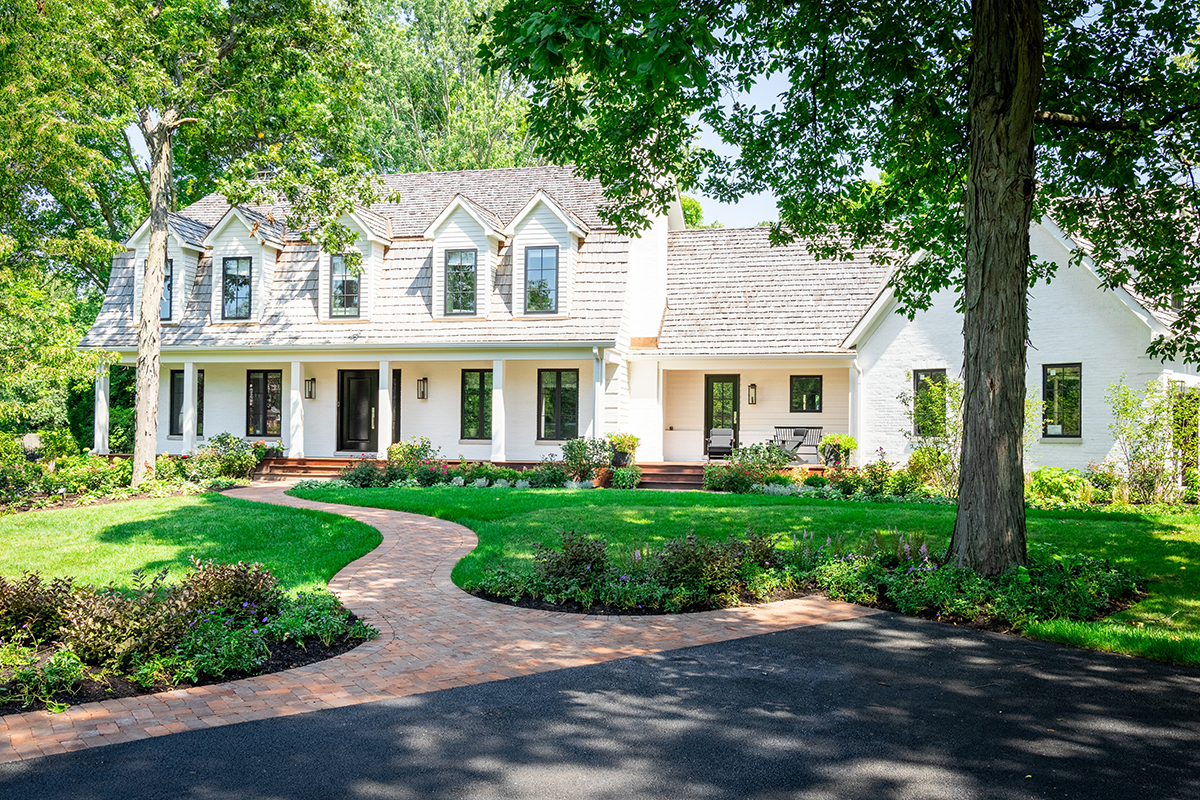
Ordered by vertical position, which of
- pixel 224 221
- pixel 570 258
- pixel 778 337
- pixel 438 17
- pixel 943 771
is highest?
pixel 438 17

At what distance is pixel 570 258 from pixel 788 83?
971 centimetres

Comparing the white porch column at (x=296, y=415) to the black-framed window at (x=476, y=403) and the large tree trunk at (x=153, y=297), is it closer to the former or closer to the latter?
the large tree trunk at (x=153, y=297)

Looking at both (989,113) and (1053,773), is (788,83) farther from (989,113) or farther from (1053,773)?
(1053,773)

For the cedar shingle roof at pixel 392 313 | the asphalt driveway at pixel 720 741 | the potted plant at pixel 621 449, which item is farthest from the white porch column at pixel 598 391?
the asphalt driveway at pixel 720 741

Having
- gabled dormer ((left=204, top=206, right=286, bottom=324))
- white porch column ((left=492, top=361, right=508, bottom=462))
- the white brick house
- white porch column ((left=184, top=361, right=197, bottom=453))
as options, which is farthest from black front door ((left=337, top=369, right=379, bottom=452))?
white porch column ((left=492, top=361, right=508, bottom=462))

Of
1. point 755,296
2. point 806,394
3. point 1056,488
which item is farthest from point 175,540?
point 755,296

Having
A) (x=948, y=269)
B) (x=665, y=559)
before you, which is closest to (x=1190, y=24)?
(x=948, y=269)

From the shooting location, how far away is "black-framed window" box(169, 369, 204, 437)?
24344mm

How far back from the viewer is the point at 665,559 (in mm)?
8414

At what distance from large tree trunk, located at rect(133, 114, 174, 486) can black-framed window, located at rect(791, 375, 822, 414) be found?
15699 mm

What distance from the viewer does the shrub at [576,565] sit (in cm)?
827

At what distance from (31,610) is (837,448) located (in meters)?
16.7

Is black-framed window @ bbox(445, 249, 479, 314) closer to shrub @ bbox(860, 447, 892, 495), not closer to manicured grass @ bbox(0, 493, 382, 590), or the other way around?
manicured grass @ bbox(0, 493, 382, 590)

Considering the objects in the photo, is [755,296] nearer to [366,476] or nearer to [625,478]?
[625,478]
